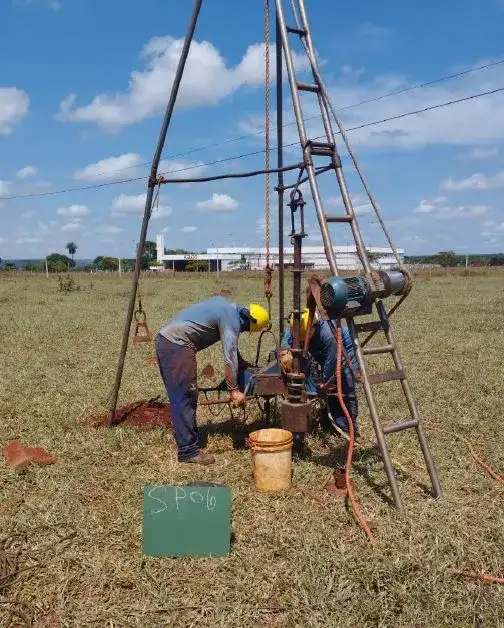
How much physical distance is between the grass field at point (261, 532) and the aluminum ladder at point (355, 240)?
479 millimetres

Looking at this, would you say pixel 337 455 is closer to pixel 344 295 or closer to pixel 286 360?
pixel 286 360

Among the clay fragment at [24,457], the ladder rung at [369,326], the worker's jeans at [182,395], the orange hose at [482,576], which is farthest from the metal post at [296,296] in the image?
the clay fragment at [24,457]

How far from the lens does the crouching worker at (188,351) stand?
571 cm

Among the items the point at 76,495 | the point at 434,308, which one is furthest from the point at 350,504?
the point at 434,308

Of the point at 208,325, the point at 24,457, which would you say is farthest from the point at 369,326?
the point at 24,457

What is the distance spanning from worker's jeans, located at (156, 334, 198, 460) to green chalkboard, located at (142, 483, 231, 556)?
1.76 meters

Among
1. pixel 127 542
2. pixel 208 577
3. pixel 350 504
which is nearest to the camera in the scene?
pixel 208 577

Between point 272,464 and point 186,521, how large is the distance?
1193mm

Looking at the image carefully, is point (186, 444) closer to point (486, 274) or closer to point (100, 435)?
point (100, 435)

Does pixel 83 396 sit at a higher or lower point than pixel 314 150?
lower

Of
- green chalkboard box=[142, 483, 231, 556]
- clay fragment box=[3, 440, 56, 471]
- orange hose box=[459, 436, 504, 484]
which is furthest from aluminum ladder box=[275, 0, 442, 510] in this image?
clay fragment box=[3, 440, 56, 471]

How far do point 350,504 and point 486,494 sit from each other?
1.15 meters

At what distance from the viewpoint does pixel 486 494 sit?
15.8 feet

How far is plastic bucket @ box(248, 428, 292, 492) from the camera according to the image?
4.93 m
